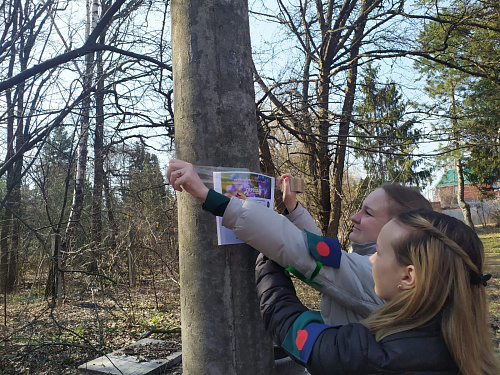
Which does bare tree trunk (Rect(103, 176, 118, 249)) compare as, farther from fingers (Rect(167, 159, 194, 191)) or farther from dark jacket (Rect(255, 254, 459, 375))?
dark jacket (Rect(255, 254, 459, 375))

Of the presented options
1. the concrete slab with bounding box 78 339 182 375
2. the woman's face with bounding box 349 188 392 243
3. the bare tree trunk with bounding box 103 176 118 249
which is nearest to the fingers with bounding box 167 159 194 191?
the woman's face with bounding box 349 188 392 243

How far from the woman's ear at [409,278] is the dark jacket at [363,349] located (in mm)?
128

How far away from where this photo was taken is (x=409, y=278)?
4.16 feet

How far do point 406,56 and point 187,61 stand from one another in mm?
7548

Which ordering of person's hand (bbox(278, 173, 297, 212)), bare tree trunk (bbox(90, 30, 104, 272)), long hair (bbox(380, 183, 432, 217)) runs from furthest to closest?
bare tree trunk (bbox(90, 30, 104, 272)) → person's hand (bbox(278, 173, 297, 212)) → long hair (bbox(380, 183, 432, 217))

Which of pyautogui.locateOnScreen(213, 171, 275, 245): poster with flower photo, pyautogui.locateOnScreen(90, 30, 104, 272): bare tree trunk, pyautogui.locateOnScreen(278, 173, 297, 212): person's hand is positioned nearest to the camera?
pyautogui.locateOnScreen(213, 171, 275, 245): poster with flower photo

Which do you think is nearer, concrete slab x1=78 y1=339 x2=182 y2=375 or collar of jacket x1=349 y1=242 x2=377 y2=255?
collar of jacket x1=349 y1=242 x2=377 y2=255

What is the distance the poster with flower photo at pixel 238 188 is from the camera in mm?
1575

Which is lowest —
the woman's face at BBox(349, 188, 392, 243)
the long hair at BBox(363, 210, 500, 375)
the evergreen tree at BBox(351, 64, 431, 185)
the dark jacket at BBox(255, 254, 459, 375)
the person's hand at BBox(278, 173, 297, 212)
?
the dark jacket at BBox(255, 254, 459, 375)

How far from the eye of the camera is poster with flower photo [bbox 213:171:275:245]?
1575mm

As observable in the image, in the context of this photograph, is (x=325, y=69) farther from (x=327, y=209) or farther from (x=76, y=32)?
(x=76, y=32)

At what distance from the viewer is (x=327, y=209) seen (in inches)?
347

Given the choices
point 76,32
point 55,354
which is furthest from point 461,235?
point 76,32

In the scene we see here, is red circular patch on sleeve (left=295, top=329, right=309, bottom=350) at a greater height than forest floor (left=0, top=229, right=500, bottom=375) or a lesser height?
greater
